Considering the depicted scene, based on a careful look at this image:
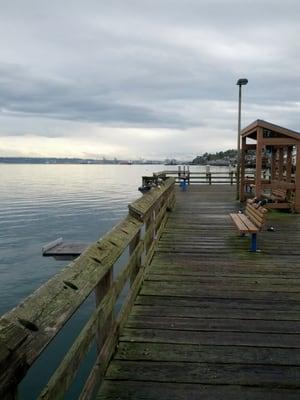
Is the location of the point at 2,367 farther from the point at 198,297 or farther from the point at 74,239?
the point at 74,239

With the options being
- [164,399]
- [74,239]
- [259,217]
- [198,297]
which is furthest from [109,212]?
[164,399]

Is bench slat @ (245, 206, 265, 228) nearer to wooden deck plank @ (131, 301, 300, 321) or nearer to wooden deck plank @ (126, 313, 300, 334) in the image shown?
wooden deck plank @ (131, 301, 300, 321)

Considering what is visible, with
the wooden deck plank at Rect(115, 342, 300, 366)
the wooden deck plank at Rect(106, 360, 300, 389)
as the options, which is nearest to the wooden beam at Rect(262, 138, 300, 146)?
the wooden deck plank at Rect(115, 342, 300, 366)

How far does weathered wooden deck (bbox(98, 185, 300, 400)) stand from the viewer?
2.96 metres

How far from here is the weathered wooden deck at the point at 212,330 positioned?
2.96 m

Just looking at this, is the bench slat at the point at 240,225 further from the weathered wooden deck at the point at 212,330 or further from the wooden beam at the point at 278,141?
the wooden beam at the point at 278,141

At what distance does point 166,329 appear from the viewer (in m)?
3.94

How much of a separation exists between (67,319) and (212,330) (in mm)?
2472

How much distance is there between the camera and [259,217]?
7457 mm

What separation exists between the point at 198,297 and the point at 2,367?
3911mm

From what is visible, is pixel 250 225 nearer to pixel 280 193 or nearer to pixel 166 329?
pixel 166 329

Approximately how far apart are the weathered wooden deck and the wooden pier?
0.01 m

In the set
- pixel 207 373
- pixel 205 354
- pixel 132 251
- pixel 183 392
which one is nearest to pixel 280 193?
pixel 132 251

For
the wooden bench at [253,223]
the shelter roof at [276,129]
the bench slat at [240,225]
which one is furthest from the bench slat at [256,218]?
the shelter roof at [276,129]
